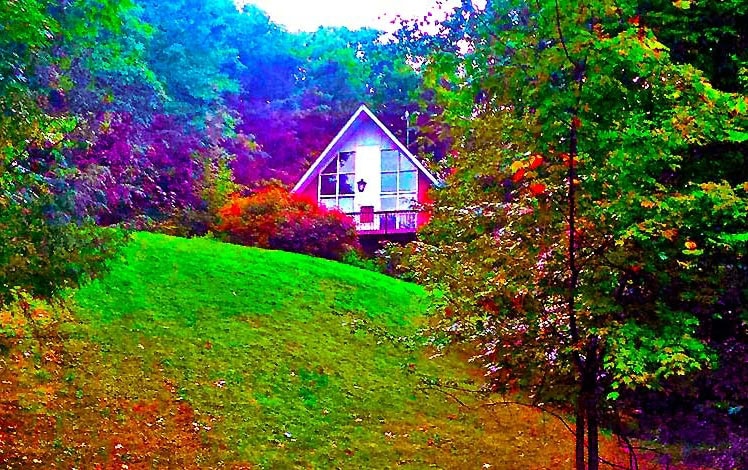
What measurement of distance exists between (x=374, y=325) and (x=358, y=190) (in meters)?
14.4

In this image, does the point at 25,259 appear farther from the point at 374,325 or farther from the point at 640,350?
the point at 374,325

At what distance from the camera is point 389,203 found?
26.5 metres

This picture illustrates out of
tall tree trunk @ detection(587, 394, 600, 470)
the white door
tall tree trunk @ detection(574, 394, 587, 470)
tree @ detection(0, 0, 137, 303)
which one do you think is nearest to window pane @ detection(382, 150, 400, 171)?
the white door

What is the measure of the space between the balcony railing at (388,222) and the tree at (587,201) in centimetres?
1931

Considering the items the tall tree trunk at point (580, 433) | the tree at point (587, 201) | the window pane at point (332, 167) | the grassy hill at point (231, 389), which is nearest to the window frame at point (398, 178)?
the window pane at point (332, 167)

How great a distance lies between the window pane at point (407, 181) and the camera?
26.3m

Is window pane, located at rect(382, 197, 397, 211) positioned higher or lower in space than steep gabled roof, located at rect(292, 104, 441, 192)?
lower

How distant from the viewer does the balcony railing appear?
24.3m

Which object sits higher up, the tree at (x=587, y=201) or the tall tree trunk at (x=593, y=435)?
the tree at (x=587, y=201)

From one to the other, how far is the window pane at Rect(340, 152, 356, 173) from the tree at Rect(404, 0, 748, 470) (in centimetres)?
2214

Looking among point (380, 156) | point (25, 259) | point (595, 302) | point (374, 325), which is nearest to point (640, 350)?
point (595, 302)

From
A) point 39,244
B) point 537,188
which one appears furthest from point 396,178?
point 537,188

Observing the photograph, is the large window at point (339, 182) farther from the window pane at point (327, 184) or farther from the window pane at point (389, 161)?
the window pane at point (389, 161)

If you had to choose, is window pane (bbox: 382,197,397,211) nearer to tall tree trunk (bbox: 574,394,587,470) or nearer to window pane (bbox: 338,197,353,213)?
window pane (bbox: 338,197,353,213)
